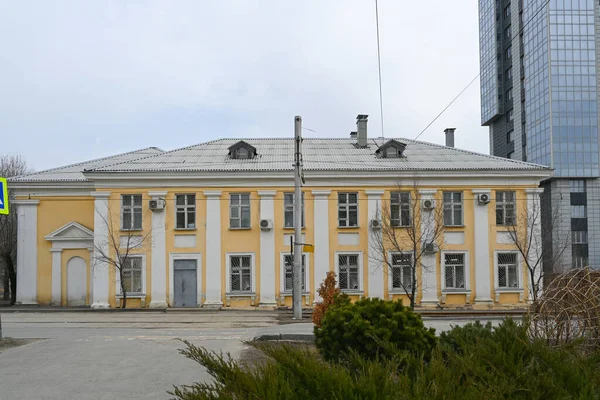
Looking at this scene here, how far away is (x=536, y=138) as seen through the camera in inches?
2970

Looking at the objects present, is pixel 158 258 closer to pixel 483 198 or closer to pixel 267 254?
pixel 267 254

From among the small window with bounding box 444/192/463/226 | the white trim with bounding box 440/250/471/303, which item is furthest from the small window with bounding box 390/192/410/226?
the white trim with bounding box 440/250/471/303

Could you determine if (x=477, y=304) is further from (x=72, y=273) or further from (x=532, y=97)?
(x=532, y=97)

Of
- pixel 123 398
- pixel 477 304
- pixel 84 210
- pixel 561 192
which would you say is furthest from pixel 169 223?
pixel 561 192

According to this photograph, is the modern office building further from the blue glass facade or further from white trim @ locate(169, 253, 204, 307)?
white trim @ locate(169, 253, 204, 307)

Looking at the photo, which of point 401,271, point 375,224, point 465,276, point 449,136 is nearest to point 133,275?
point 375,224

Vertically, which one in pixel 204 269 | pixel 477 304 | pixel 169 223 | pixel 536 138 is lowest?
pixel 477 304

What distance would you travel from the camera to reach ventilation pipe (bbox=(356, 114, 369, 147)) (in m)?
36.7

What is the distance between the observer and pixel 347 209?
105ft

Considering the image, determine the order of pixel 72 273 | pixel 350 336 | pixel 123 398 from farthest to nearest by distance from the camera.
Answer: pixel 72 273 < pixel 350 336 < pixel 123 398

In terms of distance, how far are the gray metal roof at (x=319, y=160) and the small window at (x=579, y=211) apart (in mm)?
44729

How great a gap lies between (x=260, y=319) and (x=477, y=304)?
12.5 m

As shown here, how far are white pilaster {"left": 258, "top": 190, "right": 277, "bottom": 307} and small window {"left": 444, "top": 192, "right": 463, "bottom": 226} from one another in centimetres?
885

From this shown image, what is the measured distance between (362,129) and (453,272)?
10138 mm
